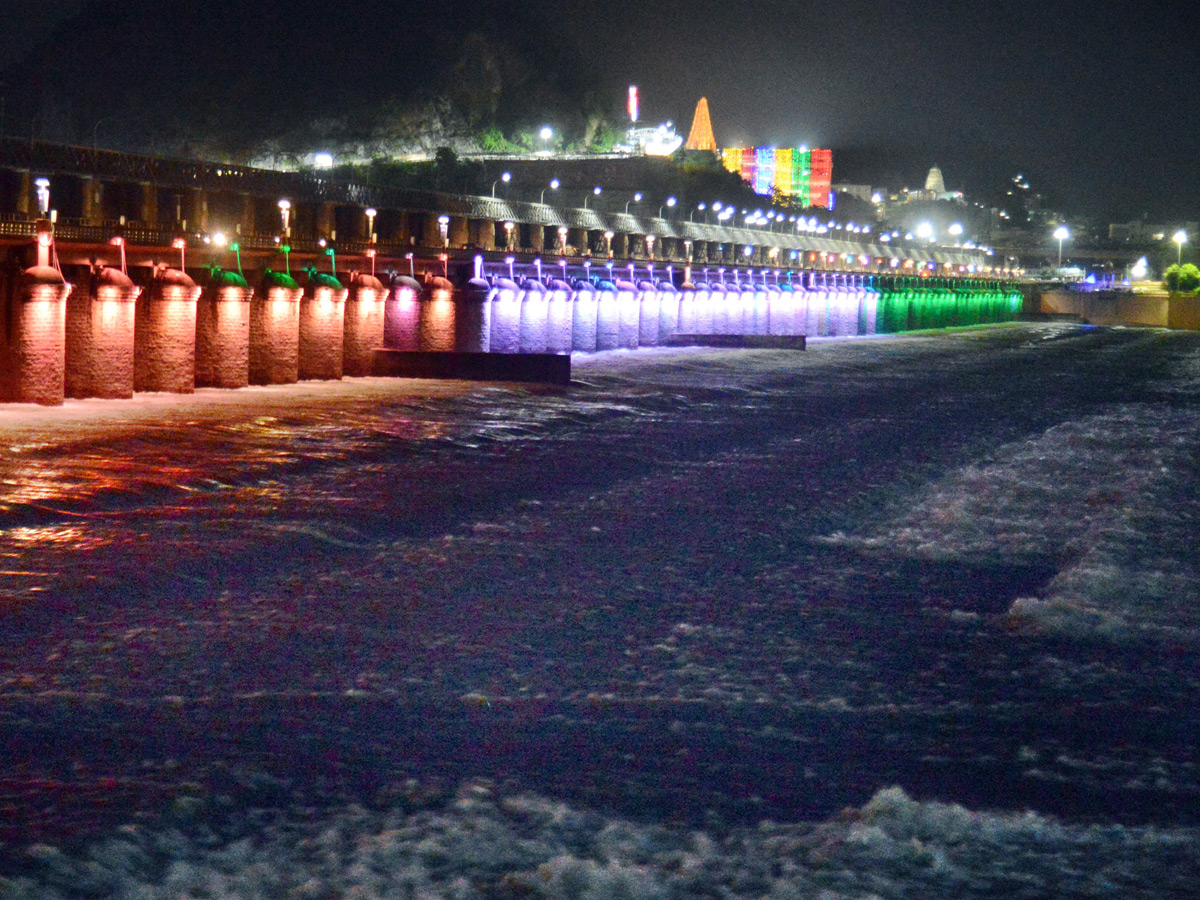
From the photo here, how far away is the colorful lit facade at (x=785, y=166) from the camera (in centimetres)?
17175

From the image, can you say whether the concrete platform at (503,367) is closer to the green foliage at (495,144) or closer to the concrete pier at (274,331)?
the concrete pier at (274,331)

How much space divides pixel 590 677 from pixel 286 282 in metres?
29.9

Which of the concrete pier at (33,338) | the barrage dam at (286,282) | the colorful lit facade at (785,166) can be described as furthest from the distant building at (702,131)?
the concrete pier at (33,338)

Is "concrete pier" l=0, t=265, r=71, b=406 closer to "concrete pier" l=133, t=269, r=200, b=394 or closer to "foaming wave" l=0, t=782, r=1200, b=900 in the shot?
"concrete pier" l=133, t=269, r=200, b=394

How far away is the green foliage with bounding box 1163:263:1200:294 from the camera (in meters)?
115

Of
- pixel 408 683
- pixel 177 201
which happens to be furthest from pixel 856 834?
pixel 177 201

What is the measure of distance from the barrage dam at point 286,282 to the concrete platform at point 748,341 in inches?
78.3

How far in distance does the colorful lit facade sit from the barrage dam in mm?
93491

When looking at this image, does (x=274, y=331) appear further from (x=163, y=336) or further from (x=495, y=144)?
(x=495, y=144)

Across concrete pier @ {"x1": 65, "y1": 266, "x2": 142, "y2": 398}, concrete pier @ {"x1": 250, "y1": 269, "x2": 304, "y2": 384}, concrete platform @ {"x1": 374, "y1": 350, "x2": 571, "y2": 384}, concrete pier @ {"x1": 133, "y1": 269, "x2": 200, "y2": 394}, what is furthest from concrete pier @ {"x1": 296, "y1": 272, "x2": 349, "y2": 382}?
concrete pier @ {"x1": 65, "y1": 266, "x2": 142, "y2": 398}

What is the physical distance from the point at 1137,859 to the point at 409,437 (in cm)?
1943

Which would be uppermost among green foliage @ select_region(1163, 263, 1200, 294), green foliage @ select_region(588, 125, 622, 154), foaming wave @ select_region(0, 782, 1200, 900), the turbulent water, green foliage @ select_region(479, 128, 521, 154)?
green foliage @ select_region(588, 125, 622, 154)

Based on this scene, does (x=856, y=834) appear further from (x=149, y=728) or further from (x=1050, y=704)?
(x=149, y=728)

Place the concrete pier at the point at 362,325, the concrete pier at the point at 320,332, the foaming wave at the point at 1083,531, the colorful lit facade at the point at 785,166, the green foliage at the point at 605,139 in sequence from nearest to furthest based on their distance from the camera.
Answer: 1. the foaming wave at the point at 1083,531
2. the concrete pier at the point at 320,332
3. the concrete pier at the point at 362,325
4. the green foliage at the point at 605,139
5. the colorful lit facade at the point at 785,166
